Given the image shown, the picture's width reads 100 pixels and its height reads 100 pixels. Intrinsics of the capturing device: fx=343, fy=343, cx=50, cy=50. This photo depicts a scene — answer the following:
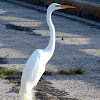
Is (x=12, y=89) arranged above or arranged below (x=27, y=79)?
below

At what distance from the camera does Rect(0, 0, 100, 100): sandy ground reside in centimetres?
548

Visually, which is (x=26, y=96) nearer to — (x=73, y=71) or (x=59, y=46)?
(x=73, y=71)

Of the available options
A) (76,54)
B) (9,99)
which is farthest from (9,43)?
(9,99)

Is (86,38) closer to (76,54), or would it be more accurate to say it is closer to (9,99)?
(76,54)

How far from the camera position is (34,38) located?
8.88 m

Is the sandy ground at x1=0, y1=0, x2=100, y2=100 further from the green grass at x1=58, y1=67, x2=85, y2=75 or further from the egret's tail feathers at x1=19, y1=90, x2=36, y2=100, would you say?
the egret's tail feathers at x1=19, y1=90, x2=36, y2=100

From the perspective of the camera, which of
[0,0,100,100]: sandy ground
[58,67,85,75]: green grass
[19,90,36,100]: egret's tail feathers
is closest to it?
[19,90,36,100]: egret's tail feathers

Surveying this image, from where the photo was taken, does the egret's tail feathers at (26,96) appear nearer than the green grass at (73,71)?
Yes

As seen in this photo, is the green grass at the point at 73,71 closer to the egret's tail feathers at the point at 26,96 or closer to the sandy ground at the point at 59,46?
the sandy ground at the point at 59,46

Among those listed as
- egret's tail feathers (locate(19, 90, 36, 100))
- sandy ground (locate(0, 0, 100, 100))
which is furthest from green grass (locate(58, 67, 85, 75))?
egret's tail feathers (locate(19, 90, 36, 100))

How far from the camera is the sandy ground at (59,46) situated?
18.0 feet

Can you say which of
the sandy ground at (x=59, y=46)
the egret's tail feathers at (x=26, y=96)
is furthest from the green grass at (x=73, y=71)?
the egret's tail feathers at (x=26, y=96)

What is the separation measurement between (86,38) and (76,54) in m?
1.78

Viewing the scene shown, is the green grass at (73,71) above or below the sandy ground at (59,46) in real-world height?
above
